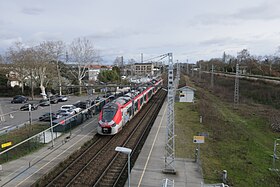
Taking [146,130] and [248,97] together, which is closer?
[146,130]

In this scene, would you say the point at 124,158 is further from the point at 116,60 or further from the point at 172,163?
the point at 116,60

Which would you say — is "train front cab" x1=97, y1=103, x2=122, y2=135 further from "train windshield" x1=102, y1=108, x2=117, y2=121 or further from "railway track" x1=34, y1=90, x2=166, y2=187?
"railway track" x1=34, y1=90, x2=166, y2=187

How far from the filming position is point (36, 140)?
1942cm

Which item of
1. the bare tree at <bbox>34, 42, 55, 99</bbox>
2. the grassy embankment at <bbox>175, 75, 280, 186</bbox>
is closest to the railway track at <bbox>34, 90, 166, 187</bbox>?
the grassy embankment at <bbox>175, 75, 280, 186</bbox>

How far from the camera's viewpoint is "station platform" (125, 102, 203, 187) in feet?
42.3

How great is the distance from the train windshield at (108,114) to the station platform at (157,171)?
3.99 metres

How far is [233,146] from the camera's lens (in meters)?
20.0

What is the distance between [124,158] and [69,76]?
51.2 m

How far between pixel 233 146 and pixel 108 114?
11270mm

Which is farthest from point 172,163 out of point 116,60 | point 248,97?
point 116,60

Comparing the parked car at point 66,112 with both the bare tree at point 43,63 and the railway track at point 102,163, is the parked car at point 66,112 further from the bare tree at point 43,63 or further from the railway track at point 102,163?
the bare tree at point 43,63

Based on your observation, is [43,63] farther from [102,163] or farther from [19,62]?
[102,163]

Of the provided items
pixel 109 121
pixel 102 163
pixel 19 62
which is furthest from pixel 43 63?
pixel 102 163

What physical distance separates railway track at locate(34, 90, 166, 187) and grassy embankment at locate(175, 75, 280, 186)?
4120 mm
